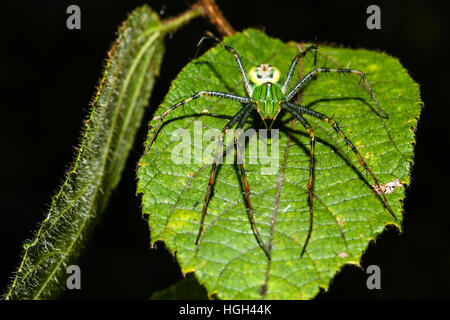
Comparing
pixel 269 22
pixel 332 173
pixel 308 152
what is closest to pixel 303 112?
pixel 308 152

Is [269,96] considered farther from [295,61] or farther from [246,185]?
[246,185]

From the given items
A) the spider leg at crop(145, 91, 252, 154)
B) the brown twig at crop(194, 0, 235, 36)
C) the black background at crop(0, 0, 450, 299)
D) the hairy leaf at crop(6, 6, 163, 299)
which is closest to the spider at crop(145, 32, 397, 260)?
the spider leg at crop(145, 91, 252, 154)

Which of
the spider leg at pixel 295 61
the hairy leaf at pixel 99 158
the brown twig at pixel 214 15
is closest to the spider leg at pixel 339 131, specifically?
the spider leg at pixel 295 61

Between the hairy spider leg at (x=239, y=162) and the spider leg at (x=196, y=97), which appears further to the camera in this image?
the spider leg at (x=196, y=97)

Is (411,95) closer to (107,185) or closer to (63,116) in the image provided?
(107,185)

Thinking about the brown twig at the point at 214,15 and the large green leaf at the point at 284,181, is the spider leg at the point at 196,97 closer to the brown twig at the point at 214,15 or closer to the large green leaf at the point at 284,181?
the large green leaf at the point at 284,181

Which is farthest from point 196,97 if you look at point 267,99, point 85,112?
point 85,112
